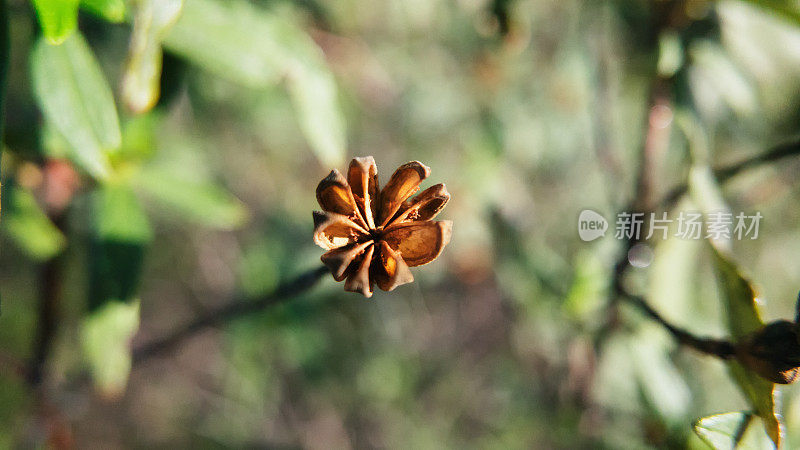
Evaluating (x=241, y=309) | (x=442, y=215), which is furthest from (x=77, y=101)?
(x=442, y=215)

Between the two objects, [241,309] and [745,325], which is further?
[241,309]

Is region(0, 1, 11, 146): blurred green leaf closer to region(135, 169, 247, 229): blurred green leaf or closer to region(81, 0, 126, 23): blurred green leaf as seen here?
region(81, 0, 126, 23): blurred green leaf

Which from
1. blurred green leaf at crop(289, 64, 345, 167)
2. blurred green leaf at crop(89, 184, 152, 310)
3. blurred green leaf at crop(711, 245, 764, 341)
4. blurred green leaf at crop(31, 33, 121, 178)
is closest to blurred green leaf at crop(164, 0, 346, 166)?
blurred green leaf at crop(289, 64, 345, 167)

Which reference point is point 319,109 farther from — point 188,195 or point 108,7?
point 108,7

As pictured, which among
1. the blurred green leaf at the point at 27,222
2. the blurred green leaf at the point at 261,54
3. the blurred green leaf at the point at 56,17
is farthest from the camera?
the blurred green leaf at the point at 27,222

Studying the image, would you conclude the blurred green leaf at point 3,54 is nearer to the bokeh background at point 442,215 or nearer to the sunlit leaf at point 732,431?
the bokeh background at point 442,215

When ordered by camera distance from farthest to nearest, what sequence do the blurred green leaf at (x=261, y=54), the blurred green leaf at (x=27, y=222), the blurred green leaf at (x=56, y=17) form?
the blurred green leaf at (x=27, y=222)
the blurred green leaf at (x=261, y=54)
the blurred green leaf at (x=56, y=17)

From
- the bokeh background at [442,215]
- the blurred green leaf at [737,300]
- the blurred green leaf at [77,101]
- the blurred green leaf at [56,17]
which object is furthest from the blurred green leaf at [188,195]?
the blurred green leaf at [737,300]
